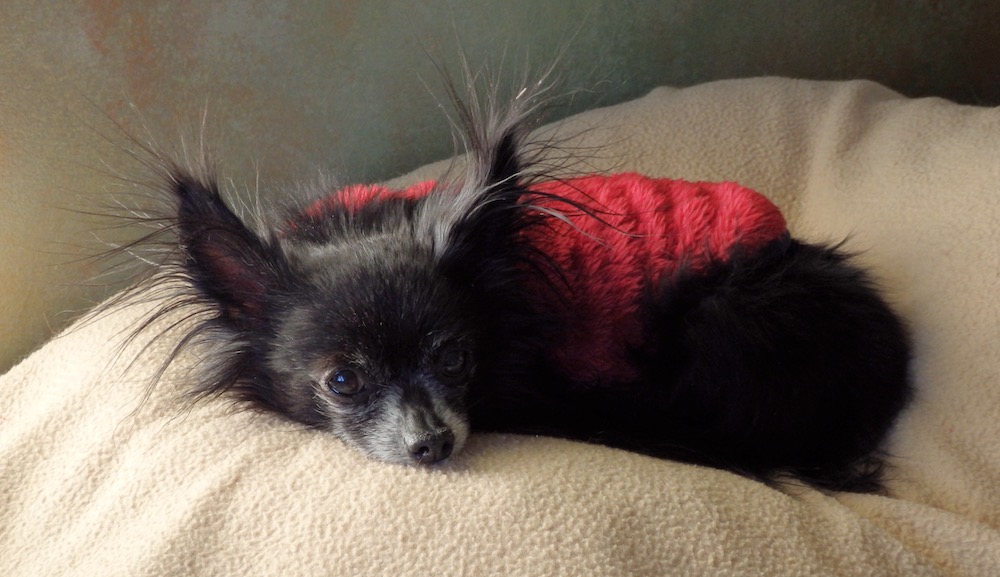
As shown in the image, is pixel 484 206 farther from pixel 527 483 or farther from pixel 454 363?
pixel 527 483

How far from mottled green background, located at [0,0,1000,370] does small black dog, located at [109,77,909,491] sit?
25 cm

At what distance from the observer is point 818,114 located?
7.54 feet

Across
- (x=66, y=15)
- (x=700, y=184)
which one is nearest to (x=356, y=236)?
(x=700, y=184)

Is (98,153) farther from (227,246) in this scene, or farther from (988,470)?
(988,470)

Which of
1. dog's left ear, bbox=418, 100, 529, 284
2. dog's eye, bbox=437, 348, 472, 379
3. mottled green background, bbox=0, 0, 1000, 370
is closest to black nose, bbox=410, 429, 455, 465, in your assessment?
dog's eye, bbox=437, 348, 472, 379

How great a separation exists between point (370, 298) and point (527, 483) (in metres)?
0.43

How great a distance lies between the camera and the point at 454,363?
153 cm

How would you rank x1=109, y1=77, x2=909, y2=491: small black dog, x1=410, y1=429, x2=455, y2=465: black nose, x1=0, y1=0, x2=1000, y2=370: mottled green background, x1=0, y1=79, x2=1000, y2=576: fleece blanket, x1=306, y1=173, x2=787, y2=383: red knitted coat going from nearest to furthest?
x1=0, y1=79, x2=1000, y2=576: fleece blanket → x1=410, y1=429, x2=455, y2=465: black nose → x1=109, y1=77, x2=909, y2=491: small black dog → x1=306, y1=173, x2=787, y2=383: red knitted coat → x1=0, y1=0, x2=1000, y2=370: mottled green background

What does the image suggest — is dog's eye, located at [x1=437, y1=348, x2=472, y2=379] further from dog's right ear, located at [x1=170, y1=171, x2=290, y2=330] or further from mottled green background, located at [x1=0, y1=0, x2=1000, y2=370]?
mottled green background, located at [x1=0, y1=0, x2=1000, y2=370]

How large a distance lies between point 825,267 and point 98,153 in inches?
66.5

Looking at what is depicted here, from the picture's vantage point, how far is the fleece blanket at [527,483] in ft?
3.98

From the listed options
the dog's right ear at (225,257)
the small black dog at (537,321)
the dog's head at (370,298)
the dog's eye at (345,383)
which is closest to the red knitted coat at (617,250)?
the small black dog at (537,321)

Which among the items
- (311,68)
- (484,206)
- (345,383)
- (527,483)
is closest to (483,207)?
(484,206)

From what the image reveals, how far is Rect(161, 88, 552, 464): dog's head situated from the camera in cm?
146
